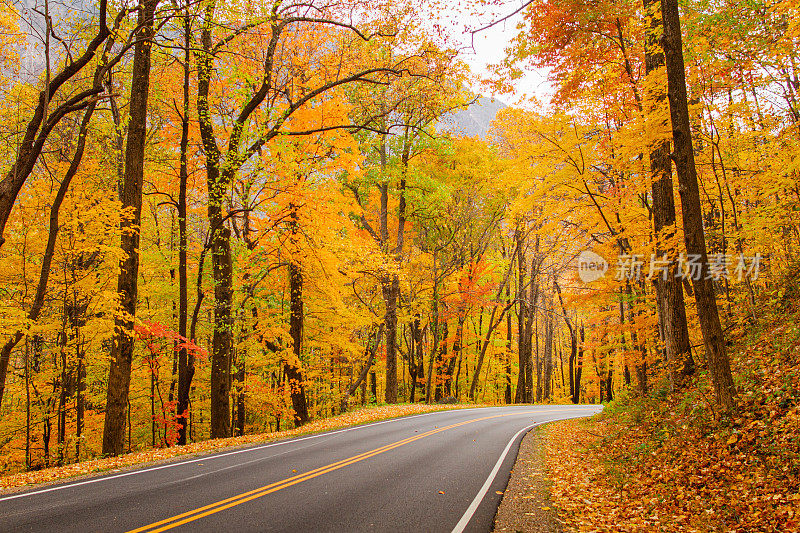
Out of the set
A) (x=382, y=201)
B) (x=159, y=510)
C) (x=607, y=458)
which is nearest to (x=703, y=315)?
(x=607, y=458)

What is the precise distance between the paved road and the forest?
4.33 metres

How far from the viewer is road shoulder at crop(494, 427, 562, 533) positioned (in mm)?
5426

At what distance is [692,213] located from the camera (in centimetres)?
739

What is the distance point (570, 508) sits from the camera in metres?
6.15

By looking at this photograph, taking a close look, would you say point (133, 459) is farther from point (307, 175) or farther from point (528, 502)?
point (307, 175)

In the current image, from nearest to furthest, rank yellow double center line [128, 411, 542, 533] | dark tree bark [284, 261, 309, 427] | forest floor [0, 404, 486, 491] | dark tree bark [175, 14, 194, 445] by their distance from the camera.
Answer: yellow double center line [128, 411, 542, 533] → forest floor [0, 404, 486, 491] → dark tree bark [175, 14, 194, 445] → dark tree bark [284, 261, 309, 427]

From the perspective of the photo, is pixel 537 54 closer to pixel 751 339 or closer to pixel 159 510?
pixel 751 339

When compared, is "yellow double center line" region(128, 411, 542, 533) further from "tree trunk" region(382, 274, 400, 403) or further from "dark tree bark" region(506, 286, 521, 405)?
"dark tree bark" region(506, 286, 521, 405)

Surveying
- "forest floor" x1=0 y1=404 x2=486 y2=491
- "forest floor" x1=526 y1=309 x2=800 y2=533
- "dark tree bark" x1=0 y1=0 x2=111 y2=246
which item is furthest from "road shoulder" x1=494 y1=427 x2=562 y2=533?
"dark tree bark" x1=0 y1=0 x2=111 y2=246

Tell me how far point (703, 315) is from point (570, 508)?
13.2 feet

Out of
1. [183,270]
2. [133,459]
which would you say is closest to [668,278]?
[133,459]

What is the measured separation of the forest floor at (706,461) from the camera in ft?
17.1

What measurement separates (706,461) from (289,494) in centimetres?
652

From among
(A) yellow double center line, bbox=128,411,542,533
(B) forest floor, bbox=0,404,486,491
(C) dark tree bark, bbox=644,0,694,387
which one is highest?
(C) dark tree bark, bbox=644,0,694,387
